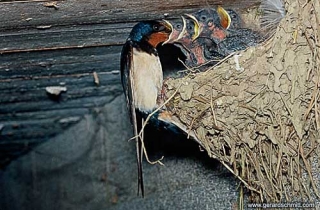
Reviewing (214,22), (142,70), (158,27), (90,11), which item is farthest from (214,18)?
(90,11)

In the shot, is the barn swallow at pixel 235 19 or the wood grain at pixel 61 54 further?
the barn swallow at pixel 235 19

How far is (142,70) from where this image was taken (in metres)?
3.61

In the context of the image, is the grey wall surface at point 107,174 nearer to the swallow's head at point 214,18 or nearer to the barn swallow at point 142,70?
the barn swallow at point 142,70

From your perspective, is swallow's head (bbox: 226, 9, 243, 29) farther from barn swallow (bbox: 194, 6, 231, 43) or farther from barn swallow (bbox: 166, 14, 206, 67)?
barn swallow (bbox: 166, 14, 206, 67)

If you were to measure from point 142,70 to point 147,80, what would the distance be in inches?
2.8

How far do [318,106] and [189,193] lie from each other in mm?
1547

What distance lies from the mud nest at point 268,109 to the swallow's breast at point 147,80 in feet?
0.43

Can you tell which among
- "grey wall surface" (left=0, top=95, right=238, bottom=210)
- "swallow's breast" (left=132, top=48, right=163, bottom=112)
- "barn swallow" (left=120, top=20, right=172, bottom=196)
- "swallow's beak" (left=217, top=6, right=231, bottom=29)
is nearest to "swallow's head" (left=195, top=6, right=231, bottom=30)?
"swallow's beak" (left=217, top=6, right=231, bottom=29)

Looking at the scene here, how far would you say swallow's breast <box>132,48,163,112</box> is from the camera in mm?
3613

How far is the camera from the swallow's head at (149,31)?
3.41 m

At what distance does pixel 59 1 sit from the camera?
9.24 ft

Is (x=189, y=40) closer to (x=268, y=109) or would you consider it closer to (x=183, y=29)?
(x=183, y=29)

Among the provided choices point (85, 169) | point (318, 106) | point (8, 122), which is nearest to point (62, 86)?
point (8, 122)

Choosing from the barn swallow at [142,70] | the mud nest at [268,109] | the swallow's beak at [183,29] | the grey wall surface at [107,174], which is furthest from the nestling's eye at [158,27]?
the grey wall surface at [107,174]
